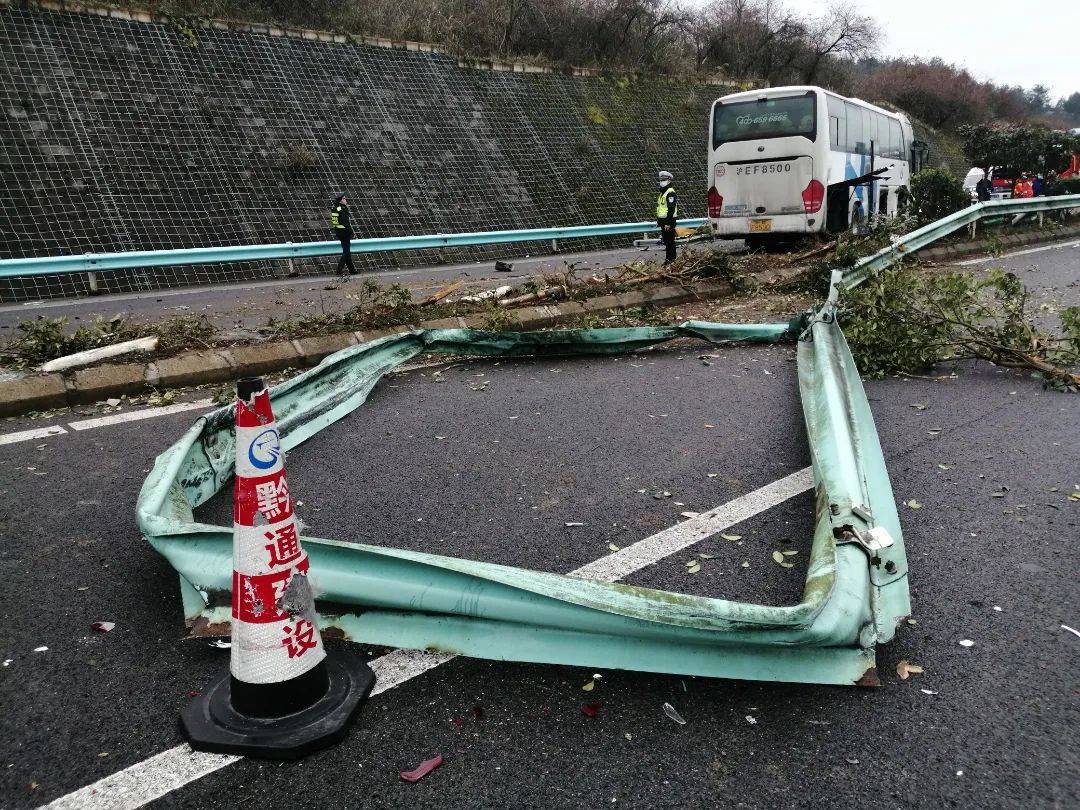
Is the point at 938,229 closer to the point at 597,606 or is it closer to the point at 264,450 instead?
the point at 597,606

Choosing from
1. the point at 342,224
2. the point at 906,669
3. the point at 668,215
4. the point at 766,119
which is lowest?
the point at 906,669

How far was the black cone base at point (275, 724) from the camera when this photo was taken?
222 centimetres

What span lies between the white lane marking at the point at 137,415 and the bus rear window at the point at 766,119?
46.4 feet

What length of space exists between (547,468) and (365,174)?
16.4 metres

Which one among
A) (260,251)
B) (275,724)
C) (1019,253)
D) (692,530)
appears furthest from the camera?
(1019,253)

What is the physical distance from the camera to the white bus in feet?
54.3

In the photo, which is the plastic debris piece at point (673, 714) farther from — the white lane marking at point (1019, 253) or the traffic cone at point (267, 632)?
the white lane marking at point (1019, 253)

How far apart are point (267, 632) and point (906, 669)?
1.93 meters

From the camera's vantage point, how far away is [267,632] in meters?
2.34

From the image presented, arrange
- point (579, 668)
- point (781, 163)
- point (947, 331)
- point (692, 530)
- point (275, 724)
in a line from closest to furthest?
point (275, 724), point (579, 668), point (692, 530), point (947, 331), point (781, 163)

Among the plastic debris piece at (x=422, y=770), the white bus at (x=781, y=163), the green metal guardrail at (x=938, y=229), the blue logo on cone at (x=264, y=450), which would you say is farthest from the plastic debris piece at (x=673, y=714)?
the white bus at (x=781, y=163)

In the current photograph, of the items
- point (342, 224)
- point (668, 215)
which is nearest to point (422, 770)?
point (668, 215)

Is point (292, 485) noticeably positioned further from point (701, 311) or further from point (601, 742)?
point (701, 311)

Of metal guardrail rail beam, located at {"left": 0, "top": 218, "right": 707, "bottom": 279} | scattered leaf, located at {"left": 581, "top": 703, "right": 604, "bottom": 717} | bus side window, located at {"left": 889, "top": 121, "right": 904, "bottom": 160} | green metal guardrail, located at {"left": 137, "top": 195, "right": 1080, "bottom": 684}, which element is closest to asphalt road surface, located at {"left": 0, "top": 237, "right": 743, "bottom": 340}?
metal guardrail rail beam, located at {"left": 0, "top": 218, "right": 707, "bottom": 279}
